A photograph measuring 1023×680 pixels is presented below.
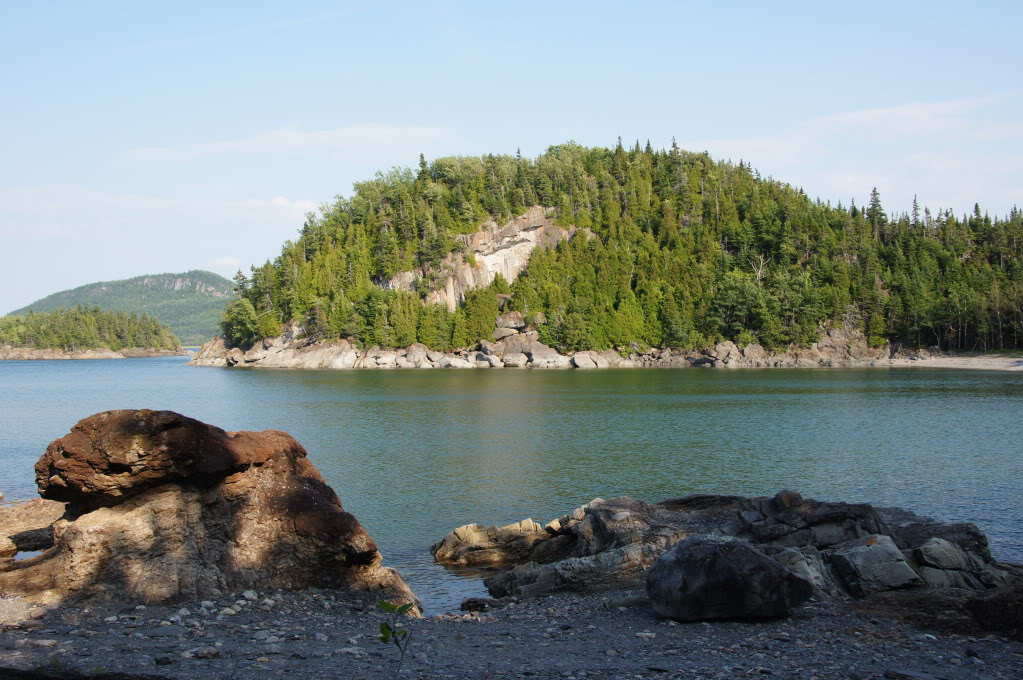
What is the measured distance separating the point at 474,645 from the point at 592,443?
31641 millimetres

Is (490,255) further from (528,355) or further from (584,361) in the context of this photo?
(584,361)

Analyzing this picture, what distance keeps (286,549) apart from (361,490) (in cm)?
1620

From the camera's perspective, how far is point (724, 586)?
13414 mm

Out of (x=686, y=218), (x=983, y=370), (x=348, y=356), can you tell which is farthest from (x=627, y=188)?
(x=983, y=370)

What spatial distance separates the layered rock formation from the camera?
15727mm

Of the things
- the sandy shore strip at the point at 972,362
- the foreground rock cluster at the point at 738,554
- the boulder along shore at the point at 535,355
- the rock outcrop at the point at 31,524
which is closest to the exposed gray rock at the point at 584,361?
the boulder along shore at the point at 535,355

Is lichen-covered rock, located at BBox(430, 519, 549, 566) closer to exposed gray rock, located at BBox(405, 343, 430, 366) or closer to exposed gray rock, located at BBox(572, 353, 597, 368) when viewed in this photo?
exposed gray rock, located at BBox(572, 353, 597, 368)

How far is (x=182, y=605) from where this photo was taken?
547 inches

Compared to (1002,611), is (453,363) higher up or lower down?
higher up

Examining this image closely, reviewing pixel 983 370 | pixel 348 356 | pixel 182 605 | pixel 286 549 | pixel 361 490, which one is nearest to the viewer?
pixel 182 605

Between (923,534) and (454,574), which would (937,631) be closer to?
(923,534)

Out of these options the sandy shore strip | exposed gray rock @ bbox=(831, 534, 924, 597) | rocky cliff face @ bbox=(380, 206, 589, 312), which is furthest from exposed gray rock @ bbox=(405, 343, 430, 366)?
exposed gray rock @ bbox=(831, 534, 924, 597)

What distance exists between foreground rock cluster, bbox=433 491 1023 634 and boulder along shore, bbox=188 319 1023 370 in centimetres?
11995

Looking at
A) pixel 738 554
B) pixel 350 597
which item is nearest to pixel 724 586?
pixel 738 554
